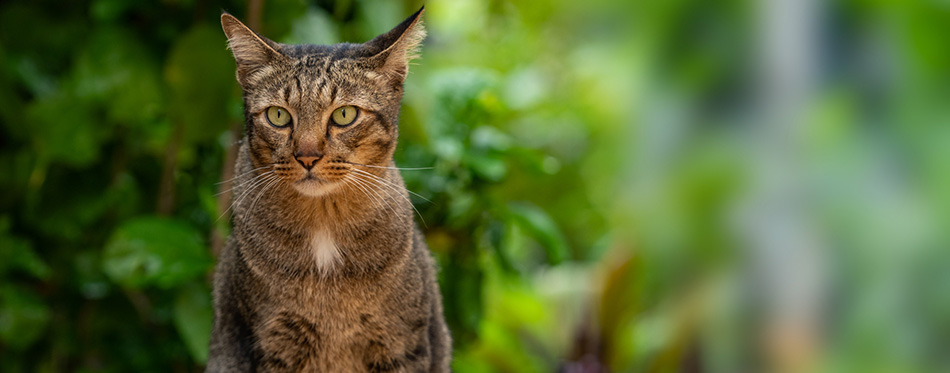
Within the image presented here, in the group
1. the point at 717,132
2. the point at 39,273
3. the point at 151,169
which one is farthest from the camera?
the point at 717,132

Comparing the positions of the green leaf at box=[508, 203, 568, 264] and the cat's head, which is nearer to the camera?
the cat's head

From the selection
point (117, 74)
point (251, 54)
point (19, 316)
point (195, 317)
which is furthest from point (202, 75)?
point (19, 316)

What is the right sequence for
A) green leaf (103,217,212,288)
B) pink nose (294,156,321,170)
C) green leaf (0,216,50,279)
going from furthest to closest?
green leaf (0,216,50,279) → green leaf (103,217,212,288) → pink nose (294,156,321,170)

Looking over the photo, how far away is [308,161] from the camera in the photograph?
3.96 feet

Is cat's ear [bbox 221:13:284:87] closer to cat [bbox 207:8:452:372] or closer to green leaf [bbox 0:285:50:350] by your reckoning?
cat [bbox 207:8:452:372]

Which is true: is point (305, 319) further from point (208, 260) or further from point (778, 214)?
point (778, 214)

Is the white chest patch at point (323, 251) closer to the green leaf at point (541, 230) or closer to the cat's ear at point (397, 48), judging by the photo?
the cat's ear at point (397, 48)

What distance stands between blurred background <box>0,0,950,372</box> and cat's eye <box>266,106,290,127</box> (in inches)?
29.5

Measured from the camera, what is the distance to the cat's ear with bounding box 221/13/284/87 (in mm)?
1258

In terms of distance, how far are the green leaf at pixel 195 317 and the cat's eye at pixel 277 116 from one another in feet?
2.55

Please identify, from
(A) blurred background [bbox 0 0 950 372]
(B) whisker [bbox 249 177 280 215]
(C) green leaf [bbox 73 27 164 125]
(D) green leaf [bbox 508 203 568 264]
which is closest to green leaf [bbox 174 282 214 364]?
(A) blurred background [bbox 0 0 950 372]

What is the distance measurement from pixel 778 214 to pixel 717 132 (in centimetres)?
48

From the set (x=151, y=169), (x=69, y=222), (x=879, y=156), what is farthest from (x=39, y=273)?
(x=879, y=156)

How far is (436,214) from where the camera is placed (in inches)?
85.7
